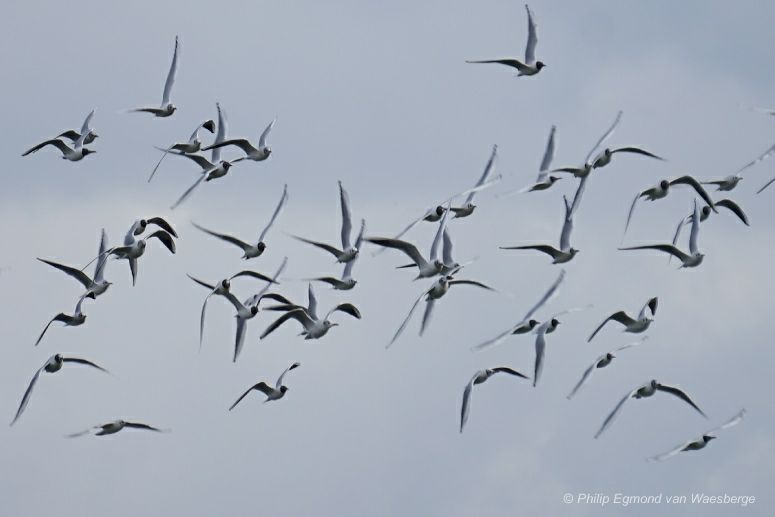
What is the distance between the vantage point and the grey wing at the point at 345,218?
39.1 metres

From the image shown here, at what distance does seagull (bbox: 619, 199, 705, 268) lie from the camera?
38138 mm

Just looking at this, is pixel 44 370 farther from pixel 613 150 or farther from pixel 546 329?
pixel 613 150

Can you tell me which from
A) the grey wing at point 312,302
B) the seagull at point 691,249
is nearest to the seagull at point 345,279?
the grey wing at point 312,302

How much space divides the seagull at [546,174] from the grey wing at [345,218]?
4.23 metres

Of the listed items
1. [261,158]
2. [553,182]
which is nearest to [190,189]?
[261,158]

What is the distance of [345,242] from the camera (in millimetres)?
39062

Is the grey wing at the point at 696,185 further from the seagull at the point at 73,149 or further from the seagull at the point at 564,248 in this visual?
the seagull at the point at 73,149

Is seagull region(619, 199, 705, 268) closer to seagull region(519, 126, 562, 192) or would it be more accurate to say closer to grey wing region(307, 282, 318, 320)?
seagull region(519, 126, 562, 192)

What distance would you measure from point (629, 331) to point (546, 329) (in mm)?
1906

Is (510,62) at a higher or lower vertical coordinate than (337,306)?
higher

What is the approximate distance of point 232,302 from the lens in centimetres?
3994

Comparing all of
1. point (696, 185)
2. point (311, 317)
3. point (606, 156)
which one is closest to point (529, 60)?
point (606, 156)

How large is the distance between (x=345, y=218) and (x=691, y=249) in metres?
8.13

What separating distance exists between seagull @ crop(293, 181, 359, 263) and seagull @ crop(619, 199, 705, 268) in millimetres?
6638
